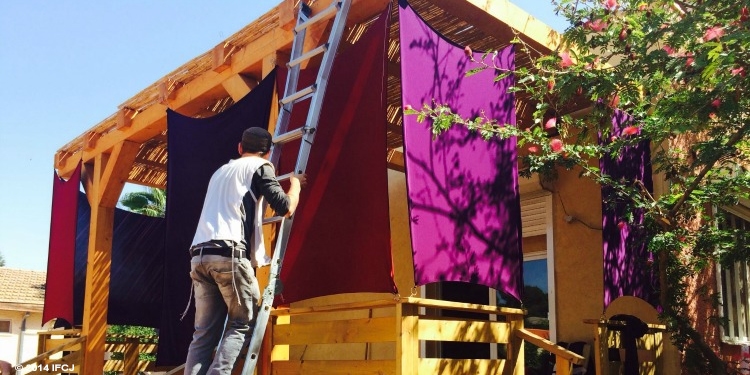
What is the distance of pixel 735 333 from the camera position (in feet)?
25.2

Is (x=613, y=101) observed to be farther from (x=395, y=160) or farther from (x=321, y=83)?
(x=395, y=160)

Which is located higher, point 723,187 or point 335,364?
point 723,187

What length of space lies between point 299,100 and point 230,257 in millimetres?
1668

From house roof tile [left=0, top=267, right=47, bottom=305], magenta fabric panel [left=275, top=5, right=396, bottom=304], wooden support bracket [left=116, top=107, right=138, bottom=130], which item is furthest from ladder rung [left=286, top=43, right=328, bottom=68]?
house roof tile [left=0, top=267, right=47, bottom=305]

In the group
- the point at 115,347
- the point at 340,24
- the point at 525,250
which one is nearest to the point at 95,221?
the point at 115,347

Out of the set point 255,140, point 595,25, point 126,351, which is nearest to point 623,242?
point 595,25

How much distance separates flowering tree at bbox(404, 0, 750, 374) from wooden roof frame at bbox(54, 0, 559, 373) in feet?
1.35

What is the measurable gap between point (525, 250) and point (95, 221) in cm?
479

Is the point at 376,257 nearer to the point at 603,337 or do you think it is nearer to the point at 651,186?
the point at 603,337

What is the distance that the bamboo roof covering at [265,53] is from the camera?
17.3ft

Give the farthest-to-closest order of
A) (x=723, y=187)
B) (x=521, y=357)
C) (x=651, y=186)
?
1. (x=651, y=186)
2. (x=723, y=187)
3. (x=521, y=357)

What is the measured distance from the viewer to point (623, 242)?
20.2 feet

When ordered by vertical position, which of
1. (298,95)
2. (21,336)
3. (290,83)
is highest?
(290,83)

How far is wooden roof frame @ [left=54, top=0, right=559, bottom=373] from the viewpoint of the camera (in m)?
5.37
